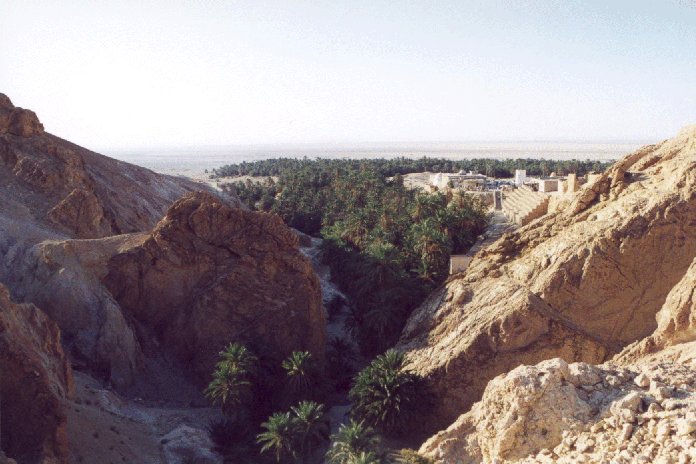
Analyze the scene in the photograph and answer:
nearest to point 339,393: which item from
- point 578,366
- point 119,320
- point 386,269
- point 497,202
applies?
point 386,269

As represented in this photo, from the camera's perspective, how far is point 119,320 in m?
28.5

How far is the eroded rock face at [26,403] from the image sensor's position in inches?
714

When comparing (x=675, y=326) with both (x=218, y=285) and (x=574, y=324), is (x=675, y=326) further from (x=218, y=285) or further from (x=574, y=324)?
(x=218, y=285)

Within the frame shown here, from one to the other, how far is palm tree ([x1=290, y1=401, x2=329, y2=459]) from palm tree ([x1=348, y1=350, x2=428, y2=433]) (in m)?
1.64

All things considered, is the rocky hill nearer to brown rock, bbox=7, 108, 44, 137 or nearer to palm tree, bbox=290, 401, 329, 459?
palm tree, bbox=290, 401, 329, 459

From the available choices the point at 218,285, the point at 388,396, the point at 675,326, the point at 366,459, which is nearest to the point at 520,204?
the point at 218,285

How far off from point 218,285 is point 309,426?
1027 cm

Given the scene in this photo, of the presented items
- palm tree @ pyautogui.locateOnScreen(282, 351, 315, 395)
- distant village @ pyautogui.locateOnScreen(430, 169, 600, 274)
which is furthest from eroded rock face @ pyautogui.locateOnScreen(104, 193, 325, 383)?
distant village @ pyautogui.locateOnScreen(430, 169, 600, 274)

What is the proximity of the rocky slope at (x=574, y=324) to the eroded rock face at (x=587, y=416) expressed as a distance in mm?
32

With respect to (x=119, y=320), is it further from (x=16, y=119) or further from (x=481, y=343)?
(x=16, y=119)

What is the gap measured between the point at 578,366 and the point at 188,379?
19.7 metres

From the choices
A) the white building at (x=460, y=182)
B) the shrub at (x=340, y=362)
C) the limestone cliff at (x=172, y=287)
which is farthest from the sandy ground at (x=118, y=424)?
the white building at (x=460, y=182)

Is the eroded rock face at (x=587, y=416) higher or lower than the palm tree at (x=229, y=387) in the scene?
higher

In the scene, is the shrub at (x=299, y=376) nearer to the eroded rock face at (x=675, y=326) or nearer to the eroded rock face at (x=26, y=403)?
the eroded rock face at (x=26, y=403)
